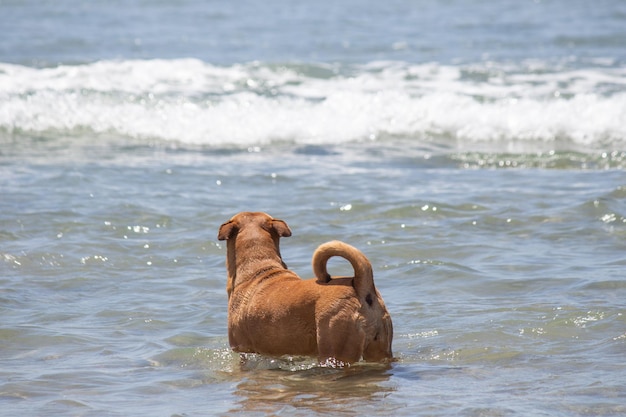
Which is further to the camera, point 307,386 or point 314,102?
point 314,102

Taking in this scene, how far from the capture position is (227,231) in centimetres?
616

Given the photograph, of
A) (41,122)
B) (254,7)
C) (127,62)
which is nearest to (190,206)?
(41,122)

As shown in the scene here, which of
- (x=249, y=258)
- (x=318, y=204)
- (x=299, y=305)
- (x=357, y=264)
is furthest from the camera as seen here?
(x=318, y=204)

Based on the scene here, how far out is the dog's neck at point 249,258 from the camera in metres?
6.05

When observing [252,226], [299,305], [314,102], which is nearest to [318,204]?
[252,226]

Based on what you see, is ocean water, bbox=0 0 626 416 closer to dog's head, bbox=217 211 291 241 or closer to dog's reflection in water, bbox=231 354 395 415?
dog's reflection in water, bbox=231 354 395 415

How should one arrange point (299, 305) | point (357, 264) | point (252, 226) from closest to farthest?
point (357, 264)
point (299, 305)
point (252, 226)

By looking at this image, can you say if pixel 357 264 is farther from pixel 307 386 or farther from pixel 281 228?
pixel 281 228

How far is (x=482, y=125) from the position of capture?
49.1 ft

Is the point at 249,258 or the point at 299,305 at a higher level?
the point at 249,258

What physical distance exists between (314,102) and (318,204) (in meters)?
6.67

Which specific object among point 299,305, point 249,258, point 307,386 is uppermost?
point 249,258

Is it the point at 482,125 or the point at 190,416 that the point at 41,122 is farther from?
the point at 190,416

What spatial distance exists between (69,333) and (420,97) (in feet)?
35.1
